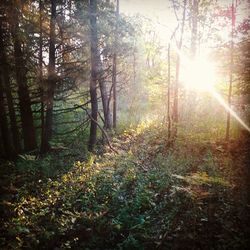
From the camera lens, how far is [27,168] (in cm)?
1152

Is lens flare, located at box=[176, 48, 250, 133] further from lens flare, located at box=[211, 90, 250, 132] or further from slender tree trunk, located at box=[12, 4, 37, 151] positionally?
slender tree trunk, located at box=[12, 4, 37, 151]

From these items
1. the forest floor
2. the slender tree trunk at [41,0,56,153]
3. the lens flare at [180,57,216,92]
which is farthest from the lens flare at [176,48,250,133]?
the slender tree trunk at [41,0,56,153]

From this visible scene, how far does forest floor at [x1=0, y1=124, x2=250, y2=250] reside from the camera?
6555 millimetres

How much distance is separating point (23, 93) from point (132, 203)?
9.03m

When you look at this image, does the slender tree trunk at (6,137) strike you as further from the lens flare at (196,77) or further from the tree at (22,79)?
the lens flare at (196,77)

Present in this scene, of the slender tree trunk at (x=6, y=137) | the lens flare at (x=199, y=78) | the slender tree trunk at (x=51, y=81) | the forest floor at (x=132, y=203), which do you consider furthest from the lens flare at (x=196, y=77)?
the slender tree trunk at (x=6, y=137)

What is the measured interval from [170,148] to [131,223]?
659 centimetres

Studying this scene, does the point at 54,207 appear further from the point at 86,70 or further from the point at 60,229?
the point at 86,70

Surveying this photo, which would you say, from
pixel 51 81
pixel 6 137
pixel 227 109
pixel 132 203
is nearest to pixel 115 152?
pixel 51 81

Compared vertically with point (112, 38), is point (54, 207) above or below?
below

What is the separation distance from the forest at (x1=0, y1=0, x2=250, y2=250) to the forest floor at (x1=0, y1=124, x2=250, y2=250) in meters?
0.03

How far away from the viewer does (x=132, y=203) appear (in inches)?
321

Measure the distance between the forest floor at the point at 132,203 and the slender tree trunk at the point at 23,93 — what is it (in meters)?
3.03

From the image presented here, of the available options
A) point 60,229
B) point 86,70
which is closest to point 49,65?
point 86,70
